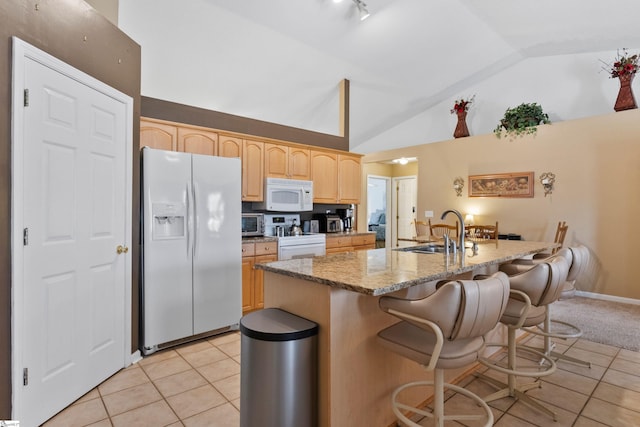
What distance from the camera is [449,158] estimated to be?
20.8 feet

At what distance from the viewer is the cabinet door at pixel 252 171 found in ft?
13.7

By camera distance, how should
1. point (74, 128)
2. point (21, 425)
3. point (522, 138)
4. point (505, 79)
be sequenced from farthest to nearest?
point (505, 79) < point (522, 138) < point (74, 128) < point (21, 425)

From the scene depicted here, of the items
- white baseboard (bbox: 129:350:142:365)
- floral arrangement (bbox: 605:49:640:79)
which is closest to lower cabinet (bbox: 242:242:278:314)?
white baseboard (bbox: 129:350:142:365)

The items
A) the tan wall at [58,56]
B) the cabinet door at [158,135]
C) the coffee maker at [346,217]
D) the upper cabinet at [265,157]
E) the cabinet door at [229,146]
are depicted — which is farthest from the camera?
the coffee maker at [346,217]

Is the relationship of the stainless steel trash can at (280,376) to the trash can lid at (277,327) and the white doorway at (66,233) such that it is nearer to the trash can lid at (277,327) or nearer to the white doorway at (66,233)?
the trash can lid at (277,327)

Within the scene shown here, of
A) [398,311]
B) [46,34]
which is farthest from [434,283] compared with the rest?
[46,34]

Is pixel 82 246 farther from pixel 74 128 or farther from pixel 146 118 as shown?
A: pixel 146 118

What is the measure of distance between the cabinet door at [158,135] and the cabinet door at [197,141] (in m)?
0.07

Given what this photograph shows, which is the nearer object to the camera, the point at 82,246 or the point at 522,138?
the point at 82,246

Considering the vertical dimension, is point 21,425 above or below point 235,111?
below

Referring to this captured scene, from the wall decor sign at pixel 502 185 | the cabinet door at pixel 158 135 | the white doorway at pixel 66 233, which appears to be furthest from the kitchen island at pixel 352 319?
the wall decor sign at pixel 502 185

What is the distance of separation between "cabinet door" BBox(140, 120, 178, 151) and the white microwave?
1.23m

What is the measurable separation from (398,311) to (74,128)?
7.48ft

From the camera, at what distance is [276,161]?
4496 mm
